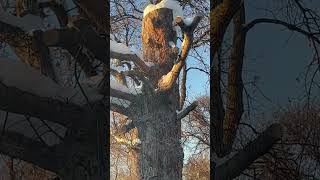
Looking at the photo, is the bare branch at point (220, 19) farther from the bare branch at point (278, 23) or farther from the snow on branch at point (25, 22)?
the snow on branch at point (25, 22)

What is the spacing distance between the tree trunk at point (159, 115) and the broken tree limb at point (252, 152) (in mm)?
186

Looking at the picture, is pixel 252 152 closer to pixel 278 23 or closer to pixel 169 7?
pixel 278 23

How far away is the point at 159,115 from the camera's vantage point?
174cm

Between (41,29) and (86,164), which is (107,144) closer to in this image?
(86,164)

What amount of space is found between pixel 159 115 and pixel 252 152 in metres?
0.36

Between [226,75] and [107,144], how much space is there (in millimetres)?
477

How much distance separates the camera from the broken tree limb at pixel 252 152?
181cm

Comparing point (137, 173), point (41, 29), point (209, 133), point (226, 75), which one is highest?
point (41, 29)

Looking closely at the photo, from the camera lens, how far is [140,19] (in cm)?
177

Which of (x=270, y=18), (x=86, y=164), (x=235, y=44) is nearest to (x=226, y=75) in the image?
(x=235, y=44)

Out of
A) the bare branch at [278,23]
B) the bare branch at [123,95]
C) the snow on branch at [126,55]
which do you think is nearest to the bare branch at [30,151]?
the bare branch at [123,95]

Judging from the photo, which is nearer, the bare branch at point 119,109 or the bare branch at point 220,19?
the bare branch at point 119,109

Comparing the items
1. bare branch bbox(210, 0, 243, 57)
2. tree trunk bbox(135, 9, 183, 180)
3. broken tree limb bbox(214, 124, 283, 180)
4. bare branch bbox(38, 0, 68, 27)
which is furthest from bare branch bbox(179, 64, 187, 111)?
bare branch bbox(38, 0, 68, 27)

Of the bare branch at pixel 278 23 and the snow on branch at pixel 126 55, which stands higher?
the bare branch at pixel 278 23
